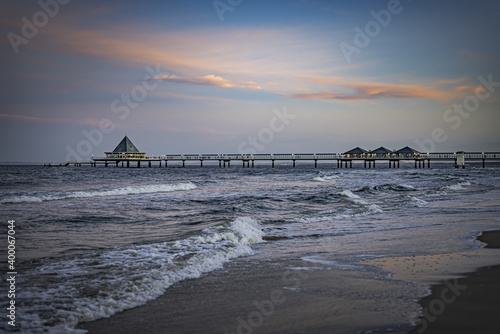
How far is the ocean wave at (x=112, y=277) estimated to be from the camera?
4242 mm

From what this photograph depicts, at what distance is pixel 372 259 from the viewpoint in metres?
6.83

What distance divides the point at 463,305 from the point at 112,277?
4406 millimetres

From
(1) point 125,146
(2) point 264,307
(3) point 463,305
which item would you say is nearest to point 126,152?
(1) point 125,146

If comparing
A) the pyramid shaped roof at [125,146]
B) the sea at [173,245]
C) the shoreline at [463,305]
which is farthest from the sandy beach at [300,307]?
the pyramid shaped roof at [125,146]

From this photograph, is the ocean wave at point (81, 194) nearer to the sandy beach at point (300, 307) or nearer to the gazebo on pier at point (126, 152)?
the sandy beach at point (300, 307)

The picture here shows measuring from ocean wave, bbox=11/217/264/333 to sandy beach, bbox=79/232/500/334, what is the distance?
0.24 metres

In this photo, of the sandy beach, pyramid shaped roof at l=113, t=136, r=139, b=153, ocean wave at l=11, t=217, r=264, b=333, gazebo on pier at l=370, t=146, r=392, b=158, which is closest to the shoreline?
the sandy beach

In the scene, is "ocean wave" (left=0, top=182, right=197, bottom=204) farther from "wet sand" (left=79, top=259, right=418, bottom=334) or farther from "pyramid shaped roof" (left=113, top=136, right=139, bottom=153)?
"pyramid shaped roof" (left=113, top=136, right=139, bottom=153)

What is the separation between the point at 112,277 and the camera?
566 centimetres

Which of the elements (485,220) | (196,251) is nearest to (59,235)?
(196,251)

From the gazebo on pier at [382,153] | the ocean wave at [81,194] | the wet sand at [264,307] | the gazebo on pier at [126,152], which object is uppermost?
the gazebo on pier at [126,152]

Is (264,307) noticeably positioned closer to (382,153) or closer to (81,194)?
(81,194)

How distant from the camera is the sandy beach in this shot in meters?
3.81

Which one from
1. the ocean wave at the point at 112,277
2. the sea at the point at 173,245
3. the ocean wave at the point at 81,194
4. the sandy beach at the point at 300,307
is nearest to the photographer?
the sandy beach at the point at 300,307
